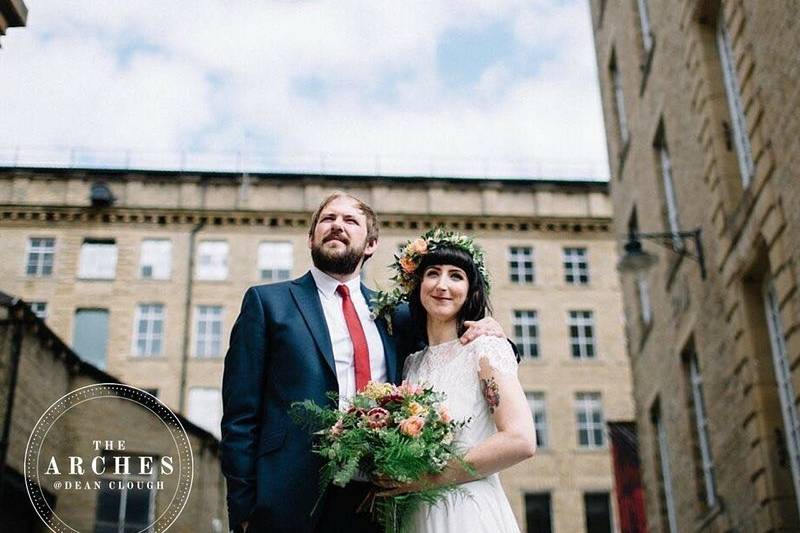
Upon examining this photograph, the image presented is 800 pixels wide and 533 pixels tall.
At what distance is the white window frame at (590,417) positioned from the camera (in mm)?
43188

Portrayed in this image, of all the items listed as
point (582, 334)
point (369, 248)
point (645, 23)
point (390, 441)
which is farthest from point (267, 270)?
point (390, 441)

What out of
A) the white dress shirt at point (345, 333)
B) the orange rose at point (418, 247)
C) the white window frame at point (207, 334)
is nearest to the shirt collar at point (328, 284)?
the white dress shirt at point (345, 333)

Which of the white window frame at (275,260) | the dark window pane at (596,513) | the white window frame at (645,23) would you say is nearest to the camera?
the white window frame at (645,23)

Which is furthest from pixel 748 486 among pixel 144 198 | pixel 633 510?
pixel 144 198

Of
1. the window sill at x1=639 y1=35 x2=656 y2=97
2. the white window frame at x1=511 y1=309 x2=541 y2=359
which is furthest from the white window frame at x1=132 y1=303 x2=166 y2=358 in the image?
the window sill at x1=639 y1=35 x2=656 y2=97

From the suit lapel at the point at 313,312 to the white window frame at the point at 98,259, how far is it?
4023 cm

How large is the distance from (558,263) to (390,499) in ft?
138

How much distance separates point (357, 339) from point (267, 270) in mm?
39848

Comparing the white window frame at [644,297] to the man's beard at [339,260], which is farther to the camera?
the white window frame at [644,297]

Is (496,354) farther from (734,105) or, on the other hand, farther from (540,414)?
(540,414)

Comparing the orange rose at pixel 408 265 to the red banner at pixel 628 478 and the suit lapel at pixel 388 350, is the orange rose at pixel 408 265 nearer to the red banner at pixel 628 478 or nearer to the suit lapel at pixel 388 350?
the suit lapel at pixel 388 350

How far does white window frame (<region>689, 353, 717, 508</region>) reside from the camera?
55.0 feet

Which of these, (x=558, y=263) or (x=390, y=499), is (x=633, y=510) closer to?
(x=390, y=499)

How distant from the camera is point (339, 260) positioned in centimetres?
558
